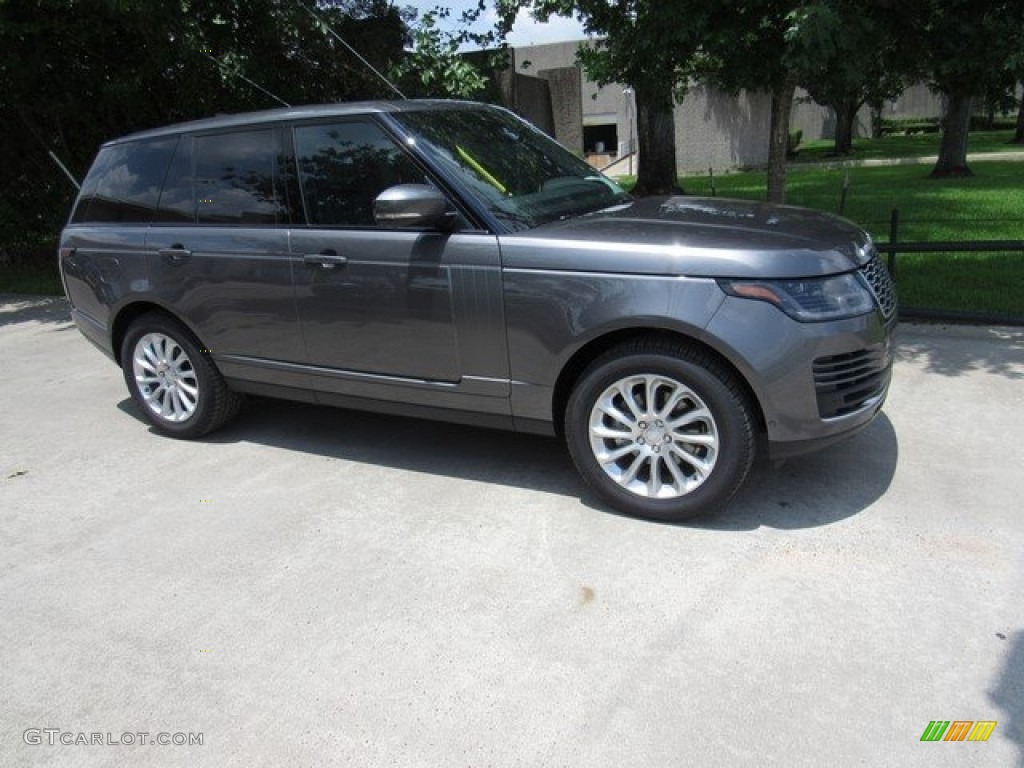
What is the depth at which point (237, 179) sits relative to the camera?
4.68 m

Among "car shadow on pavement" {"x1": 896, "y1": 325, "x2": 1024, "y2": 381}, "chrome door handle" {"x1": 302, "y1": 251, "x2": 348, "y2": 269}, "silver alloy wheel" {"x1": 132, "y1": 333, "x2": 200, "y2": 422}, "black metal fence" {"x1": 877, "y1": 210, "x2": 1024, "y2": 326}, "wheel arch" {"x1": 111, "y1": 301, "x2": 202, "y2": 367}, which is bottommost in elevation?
"car shadow on pavement" {"x1": 896, "y1": 325, "x2": 1024, "y2": 381}

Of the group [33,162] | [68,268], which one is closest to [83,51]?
[33,162]

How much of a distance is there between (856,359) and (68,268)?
488 cm

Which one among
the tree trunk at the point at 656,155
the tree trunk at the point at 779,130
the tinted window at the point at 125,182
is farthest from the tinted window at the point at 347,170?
the tree trunk at the point at 656,155

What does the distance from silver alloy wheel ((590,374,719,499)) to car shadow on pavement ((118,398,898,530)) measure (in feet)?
0.73

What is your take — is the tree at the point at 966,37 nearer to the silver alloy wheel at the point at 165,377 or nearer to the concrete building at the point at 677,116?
the silver alloy wheel at the point at 165,377

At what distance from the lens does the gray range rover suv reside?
3492 millimetres

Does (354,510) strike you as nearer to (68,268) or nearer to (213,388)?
(213,388)

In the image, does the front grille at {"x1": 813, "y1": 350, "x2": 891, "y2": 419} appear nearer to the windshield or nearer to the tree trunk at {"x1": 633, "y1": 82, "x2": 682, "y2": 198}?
the windshield

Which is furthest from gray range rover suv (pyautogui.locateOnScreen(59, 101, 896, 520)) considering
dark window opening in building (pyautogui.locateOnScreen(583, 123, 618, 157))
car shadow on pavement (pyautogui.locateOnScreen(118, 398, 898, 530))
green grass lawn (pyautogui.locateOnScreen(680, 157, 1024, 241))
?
dark window opening in building (pyautogui.locateOnScreen(583, 123, 618, 157))

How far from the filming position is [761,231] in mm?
3648

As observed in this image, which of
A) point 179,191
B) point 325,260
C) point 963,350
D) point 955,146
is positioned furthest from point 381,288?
point 955,146

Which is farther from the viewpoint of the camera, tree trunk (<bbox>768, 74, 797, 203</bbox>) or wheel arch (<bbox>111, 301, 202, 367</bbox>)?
tree trunk (<bbox>768, 74, 797, 203</bbox>)

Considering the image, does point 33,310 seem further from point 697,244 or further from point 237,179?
point 697,244
